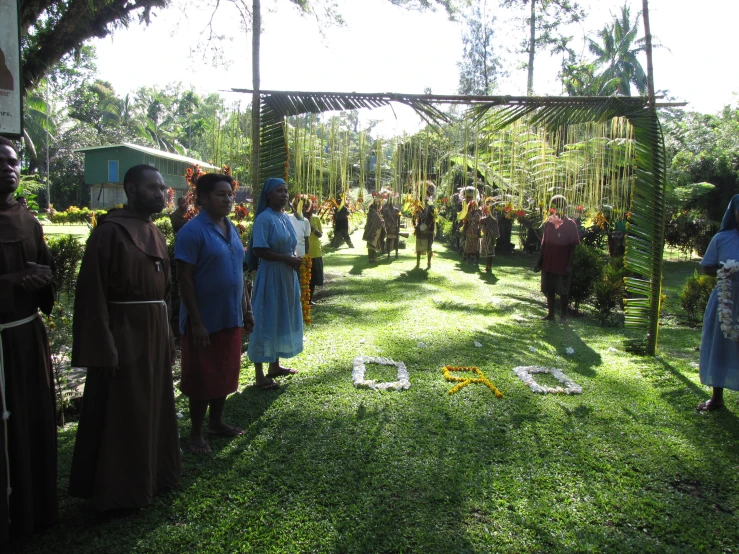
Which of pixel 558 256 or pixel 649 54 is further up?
pixel 649 54

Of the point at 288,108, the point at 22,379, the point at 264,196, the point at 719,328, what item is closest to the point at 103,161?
the point at 288,108

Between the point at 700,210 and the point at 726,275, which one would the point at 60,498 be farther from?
the point at 700,210

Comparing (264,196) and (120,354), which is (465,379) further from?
(120,354)

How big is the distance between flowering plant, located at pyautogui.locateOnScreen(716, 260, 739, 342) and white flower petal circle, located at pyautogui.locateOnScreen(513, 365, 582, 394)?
1.40 m

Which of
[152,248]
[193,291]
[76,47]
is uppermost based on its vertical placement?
[76,47]

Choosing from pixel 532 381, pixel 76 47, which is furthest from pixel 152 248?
pixel 76 47

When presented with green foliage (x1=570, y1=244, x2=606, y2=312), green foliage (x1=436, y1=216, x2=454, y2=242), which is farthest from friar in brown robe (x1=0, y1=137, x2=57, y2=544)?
Result: green foliage (x1=436, y1=216, x2=454, y2=242)

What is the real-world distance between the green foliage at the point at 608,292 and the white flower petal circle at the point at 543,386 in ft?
12.0

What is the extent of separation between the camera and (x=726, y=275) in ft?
14.9

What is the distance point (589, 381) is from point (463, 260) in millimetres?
11562

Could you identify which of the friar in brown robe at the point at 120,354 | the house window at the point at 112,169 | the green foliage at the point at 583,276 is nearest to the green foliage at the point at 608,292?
the green foliage at the point at 583,276

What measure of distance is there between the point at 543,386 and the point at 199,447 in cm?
344

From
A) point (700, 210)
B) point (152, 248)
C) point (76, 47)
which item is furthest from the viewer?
point (700, 210)

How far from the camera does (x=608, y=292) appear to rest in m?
9.10
